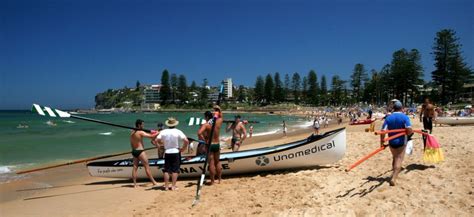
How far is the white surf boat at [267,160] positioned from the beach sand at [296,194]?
0.67 ft

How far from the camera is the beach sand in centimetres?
484

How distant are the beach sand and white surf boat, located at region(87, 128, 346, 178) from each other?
0.20 metres

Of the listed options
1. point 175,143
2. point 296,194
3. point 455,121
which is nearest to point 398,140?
point 296,194

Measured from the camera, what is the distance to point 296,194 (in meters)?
5.88

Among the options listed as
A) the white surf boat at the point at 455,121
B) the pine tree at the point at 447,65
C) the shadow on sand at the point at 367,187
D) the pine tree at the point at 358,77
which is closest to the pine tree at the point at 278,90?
the pine tree at the point at 358,77

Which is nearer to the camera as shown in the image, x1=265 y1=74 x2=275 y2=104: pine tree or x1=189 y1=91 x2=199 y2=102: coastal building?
x1=265 y1=74 x2=275 y2=104: pine tree

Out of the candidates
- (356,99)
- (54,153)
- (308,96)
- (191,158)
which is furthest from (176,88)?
(191,158)

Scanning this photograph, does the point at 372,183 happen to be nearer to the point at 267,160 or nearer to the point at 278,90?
the point at 267,160

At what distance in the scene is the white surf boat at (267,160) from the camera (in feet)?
24.7

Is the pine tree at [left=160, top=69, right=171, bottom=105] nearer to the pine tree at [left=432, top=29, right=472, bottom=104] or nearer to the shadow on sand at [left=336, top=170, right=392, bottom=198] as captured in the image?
the pine tree at [left=432, top=29, right=472, bottom=104]

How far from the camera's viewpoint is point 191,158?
815 cm

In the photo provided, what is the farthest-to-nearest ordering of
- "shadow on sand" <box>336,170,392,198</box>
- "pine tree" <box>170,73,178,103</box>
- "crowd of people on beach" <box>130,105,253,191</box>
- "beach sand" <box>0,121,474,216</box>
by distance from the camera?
"pine tree" <box>170,73,178,103</box> < "crowd of people on beach" <box>130,105,253,191</box> < "shadow on sand" <box>336,170,392,198</box> < "beach sand" <box>0,121,474,216</box>

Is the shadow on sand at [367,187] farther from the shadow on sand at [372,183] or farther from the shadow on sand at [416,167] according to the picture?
the shadow on sand at [416,167]

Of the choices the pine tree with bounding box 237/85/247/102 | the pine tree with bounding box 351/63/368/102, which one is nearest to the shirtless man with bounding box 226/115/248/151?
the pine tree with bounding box 351/63/368/102
